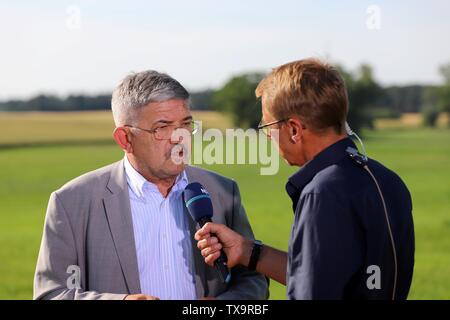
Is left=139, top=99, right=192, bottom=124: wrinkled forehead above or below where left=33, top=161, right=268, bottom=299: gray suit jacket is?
above

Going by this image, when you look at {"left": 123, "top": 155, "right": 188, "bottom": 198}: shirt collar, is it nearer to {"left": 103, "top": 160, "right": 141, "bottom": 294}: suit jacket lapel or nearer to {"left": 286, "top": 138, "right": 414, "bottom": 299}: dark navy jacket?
{"left": 103, "top": 160, "right": 141, "bottom": 294}: suit jacket lapel

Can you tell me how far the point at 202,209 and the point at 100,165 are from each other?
44.2 metres

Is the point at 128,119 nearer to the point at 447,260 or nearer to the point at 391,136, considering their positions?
the point at 447,260

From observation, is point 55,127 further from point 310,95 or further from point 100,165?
point 310,95

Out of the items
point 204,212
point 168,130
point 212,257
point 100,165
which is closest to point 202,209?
point 204,212

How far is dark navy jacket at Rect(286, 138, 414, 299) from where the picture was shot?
129 inches

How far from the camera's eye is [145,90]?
14.1ft

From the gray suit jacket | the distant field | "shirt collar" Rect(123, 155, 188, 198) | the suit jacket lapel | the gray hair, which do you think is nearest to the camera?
the gray suit jacket

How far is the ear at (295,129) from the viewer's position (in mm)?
3521

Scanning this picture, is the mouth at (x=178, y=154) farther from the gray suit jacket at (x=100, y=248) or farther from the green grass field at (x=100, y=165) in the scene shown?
the green grass field at (x=100, y=165)

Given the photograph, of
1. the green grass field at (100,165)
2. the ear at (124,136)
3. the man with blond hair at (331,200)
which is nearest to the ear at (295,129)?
the man with blond hair at (331,200)

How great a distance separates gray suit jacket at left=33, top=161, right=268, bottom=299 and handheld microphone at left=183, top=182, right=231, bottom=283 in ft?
0.77

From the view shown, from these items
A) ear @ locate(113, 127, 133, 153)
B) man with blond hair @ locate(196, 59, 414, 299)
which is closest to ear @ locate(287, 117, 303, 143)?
man with blond hair @ locate(196, 59, 414, 299)

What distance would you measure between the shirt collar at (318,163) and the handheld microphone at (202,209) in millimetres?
664
